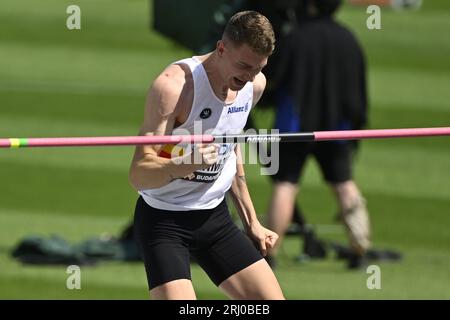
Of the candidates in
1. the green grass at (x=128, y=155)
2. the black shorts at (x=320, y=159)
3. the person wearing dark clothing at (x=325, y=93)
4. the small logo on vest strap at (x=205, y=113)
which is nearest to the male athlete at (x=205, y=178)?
the small logo on vest strap at (x=205, y=113)

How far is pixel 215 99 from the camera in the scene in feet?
26.5

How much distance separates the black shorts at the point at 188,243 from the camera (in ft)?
26.5

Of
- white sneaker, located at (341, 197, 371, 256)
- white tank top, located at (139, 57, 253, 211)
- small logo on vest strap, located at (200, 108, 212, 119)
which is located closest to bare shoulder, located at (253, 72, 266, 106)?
white tank top, located at (139, 57, 253, 211)

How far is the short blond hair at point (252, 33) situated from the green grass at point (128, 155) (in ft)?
12.6

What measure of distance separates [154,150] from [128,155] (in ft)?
26.7

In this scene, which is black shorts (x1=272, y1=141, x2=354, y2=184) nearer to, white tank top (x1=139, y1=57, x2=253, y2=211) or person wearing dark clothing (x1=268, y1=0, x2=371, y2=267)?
person wearing dark clothing (x1=268, y1=0, x2=371, y2=267)

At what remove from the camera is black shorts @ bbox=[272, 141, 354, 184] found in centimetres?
1198

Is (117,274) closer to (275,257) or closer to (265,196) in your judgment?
(275,257)

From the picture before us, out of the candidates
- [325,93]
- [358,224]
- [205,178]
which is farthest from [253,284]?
[325,93]

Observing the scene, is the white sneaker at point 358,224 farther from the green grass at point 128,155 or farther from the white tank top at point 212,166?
the white tank top at point 212,166

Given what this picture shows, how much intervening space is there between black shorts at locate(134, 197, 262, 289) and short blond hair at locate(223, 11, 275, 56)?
1.13m

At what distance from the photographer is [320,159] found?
12305 millimetres
